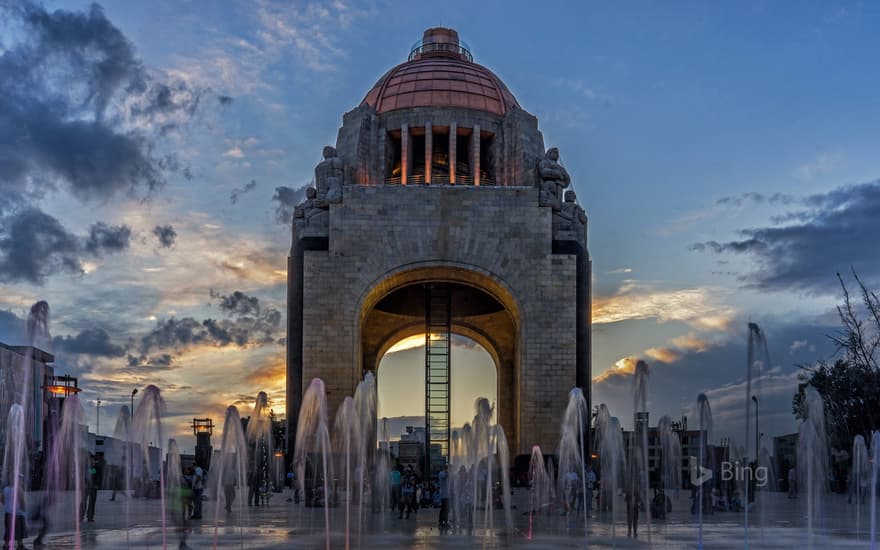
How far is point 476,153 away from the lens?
3400 centimetres

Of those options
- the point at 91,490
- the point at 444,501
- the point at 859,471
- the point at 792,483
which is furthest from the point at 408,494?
the point at 792,483

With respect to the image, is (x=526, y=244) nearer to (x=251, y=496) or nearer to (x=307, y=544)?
(x=251, y=496)

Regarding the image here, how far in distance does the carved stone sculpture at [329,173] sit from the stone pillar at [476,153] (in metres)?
4.42

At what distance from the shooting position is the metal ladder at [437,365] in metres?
34.6

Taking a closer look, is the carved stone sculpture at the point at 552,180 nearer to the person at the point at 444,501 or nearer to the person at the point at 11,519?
the person at the point at 444,501

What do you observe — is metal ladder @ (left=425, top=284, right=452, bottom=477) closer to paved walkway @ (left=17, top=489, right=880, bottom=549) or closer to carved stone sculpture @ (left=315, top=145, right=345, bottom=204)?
carved stone sculpture @ (left=315, top=145, right=345, bottom=204)

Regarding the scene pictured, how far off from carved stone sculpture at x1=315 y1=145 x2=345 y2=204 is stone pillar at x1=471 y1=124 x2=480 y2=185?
4.42 metres

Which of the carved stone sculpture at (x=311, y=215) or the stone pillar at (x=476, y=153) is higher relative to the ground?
the stone pillar at (x=476, y=153)

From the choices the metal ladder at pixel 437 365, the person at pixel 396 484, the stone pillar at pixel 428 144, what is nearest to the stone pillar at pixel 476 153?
the stone pillar at pixel 428 144

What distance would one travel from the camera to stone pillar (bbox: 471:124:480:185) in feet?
111

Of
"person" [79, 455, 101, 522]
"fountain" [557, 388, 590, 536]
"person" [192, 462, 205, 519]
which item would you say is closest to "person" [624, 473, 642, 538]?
"person" [192, 462, 205, 519]

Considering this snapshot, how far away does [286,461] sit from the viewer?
2925 cm

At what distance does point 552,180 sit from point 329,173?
23.1ft

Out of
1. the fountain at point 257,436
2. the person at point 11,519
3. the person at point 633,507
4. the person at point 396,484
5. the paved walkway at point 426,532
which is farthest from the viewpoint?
the fountain at point 257,436
